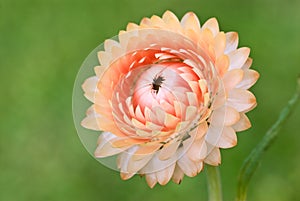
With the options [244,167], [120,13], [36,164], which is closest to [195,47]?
[244,167]

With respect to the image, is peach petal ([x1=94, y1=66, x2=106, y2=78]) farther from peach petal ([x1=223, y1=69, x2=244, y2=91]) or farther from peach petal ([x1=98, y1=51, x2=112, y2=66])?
peach petal ([x1=223, y1=69, x2=244, y2=91])

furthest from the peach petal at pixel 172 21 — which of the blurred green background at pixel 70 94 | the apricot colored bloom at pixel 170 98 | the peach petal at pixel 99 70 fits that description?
the blurred green background at pixel 70 94

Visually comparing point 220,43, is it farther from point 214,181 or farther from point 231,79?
point 214,181

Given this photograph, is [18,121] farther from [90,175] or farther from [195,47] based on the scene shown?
[195,47]

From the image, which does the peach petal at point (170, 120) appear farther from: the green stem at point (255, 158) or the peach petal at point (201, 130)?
the green stem at point (255, 158)

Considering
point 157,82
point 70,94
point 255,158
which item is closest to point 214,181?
point 255,158

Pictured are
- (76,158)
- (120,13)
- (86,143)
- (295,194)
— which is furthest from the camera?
(120,13)

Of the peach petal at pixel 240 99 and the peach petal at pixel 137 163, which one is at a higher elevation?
the peach petal at pixel 240 99
